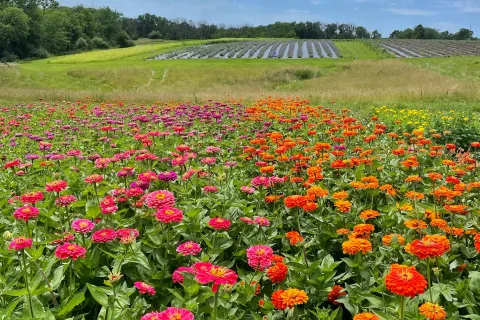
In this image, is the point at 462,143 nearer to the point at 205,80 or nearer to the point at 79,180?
the point at 79,180

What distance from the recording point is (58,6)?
10319cm

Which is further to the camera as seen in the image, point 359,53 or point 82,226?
point 359,53

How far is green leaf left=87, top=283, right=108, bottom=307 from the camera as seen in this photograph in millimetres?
1784

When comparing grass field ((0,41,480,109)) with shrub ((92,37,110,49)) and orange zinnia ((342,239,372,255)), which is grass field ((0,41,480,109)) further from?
shrub ((92,37,110,49))

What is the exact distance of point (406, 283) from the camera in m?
1.40

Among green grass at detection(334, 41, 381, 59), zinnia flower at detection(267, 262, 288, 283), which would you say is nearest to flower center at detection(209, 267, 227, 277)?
zinnia flower at detection(267, 262, 288, 283)

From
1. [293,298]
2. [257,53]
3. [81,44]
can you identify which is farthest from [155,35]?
[293,298]

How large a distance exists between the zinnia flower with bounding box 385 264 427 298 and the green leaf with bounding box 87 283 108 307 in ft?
4.10

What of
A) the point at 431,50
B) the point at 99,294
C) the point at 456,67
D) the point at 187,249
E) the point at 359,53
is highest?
the point at 431,50

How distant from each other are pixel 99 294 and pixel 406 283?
135 cm

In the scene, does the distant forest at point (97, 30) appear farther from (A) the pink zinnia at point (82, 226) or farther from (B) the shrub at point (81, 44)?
(A) the pink zinnia at point (82, 226)

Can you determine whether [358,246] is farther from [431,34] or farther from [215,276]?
[431,34]

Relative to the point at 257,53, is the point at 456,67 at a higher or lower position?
lower

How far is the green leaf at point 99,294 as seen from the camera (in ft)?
5.85
